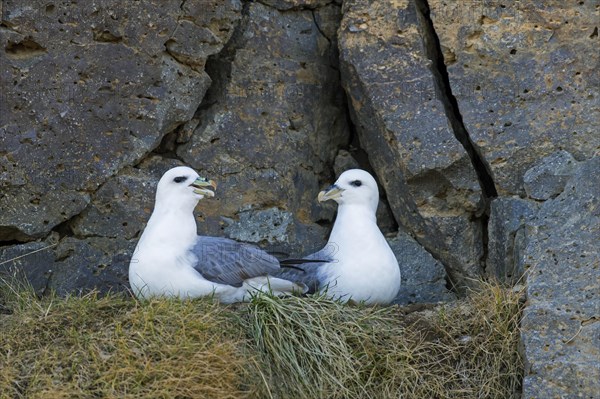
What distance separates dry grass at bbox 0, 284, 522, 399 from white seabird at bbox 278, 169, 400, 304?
211 mm

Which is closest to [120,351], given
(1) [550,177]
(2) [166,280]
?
(2) [166,280]

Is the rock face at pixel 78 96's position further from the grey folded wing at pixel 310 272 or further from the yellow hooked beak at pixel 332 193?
the grey folded wing at pixel 310 272

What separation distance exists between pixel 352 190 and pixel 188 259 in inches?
39.7

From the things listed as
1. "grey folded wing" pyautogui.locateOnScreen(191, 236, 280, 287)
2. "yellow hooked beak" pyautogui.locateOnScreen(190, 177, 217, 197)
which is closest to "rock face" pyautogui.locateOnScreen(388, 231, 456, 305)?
"grey folded wing" pyautogui.locateOnScreen(191, 236, 280, 287)

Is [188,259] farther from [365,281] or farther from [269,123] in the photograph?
[269,123]

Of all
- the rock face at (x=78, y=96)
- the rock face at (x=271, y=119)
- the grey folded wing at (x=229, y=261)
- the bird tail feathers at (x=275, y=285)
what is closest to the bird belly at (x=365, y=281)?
the bird tail feathers at (x=275, y=285)

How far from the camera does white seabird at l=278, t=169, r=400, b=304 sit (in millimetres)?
6543

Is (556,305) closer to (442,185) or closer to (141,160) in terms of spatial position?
(442,185)

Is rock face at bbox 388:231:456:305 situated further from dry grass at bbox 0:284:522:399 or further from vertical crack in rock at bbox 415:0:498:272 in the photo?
dry grass at bbox 0:284:522:399

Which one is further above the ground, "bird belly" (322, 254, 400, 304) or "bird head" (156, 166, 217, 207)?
"bird head" (156, 166, 217, 207)

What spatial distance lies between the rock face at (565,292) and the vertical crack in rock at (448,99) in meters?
0.59

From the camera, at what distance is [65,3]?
274 inches

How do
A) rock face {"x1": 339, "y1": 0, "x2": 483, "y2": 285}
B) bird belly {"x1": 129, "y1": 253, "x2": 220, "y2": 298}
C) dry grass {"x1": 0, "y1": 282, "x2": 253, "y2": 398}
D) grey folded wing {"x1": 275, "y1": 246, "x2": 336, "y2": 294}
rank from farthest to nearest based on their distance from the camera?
rock face {"x1": 339, "y1": 0, "x2": 483, "y2": 285}
grey folded wing {"x1": 275, "y1": 246, "x2": 336, "y2": 294}
bird belly {"x1": 129, "y1": 253, "x2": 220, "y2": 298}
dry grass {"x1": 0, "y1": 282, "x2": 253, "y2": 398}

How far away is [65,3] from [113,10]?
24 centimetres
